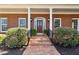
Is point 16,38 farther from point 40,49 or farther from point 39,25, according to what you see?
point 39,25

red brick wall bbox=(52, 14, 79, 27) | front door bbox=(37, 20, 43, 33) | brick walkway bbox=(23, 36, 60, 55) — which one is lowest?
brick walkway bbox=(23, 36, 60, 55)

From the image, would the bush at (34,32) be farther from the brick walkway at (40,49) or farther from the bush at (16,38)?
the bush at (16,38)

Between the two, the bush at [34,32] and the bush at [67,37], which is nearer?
the bush at [67,37]

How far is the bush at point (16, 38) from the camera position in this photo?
17703 mm

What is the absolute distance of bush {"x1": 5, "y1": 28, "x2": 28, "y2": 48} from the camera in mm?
17703

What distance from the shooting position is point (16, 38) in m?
17.8

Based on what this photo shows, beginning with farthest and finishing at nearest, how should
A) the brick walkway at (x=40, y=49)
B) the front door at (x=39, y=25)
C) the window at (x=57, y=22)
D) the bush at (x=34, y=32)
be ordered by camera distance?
the front door at (x=39, y=25) < the window at (x=57, y=22) < the bush at (x=34, y=32) < the brick walkway at (x=40, y=49)

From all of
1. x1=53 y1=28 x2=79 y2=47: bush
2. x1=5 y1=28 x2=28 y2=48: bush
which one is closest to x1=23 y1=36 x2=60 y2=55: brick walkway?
x1=5 y1=28 x2=28 y2=48: bush

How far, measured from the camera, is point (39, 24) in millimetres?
28344

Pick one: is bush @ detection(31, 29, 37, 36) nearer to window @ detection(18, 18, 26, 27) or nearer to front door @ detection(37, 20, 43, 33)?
front door @ detection(37, 20, 43, 33)

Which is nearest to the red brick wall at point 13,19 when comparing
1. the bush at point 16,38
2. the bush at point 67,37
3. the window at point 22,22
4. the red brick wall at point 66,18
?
the window at point 22,22
